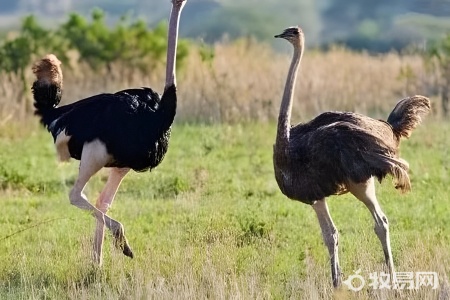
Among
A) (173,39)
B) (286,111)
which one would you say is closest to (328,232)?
(286,111)

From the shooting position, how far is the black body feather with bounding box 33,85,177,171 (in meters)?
7.34

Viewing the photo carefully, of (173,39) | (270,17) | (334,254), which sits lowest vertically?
(334,254)

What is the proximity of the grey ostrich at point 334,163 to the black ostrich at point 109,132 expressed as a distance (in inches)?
39.2

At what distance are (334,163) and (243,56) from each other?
40.4ft

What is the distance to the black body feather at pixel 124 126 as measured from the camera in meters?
7.34

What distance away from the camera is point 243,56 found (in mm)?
18812

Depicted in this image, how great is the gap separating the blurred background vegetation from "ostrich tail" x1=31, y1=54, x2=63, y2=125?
4.86 m

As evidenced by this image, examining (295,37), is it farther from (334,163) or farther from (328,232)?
(328,232)

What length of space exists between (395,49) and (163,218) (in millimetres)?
10373

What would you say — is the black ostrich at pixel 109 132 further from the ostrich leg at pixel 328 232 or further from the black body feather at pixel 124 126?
the ostrich leg at pixel 328 232

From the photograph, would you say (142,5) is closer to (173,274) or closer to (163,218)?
(163,218)

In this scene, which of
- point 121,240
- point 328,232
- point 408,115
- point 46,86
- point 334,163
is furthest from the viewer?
point 46,86

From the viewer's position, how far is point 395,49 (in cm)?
1864

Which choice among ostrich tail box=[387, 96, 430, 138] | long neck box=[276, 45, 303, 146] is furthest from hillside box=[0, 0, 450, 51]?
long neck box=[276, 45, 303, 146]
